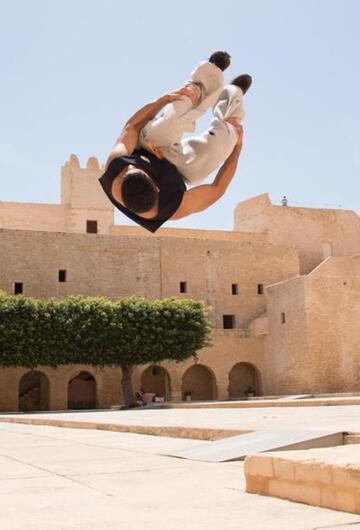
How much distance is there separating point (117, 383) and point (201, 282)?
7.57 m

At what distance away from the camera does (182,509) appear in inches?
125

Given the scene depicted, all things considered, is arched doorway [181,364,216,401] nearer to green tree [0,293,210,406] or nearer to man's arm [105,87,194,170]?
green tree [0,293,210,406]

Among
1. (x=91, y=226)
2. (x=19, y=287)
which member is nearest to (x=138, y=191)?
(x=19, y=287)

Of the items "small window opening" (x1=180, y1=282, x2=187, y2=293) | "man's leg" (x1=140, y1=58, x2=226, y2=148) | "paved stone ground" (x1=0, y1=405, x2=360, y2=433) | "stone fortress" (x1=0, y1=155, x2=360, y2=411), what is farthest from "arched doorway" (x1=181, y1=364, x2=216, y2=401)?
"man's leg" (x1=140, y1=58, x2=226, y2=148)

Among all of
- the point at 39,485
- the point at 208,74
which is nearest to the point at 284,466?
the point at 39,485

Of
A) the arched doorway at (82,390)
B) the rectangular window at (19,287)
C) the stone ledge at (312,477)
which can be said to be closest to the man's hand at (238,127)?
the stone ledge at (312,477)

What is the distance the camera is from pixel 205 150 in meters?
5.02

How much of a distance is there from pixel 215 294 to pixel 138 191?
33188 millimetres

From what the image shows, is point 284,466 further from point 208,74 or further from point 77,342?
point 77,342

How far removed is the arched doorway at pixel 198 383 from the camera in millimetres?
35031

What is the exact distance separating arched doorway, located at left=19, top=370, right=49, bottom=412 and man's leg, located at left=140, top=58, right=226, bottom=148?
2950cm

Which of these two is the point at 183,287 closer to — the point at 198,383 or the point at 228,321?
the point at 228,321

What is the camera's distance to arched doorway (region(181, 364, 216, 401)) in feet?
115

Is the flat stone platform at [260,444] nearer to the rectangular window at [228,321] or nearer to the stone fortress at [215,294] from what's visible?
the stone fortress at [215,294]
